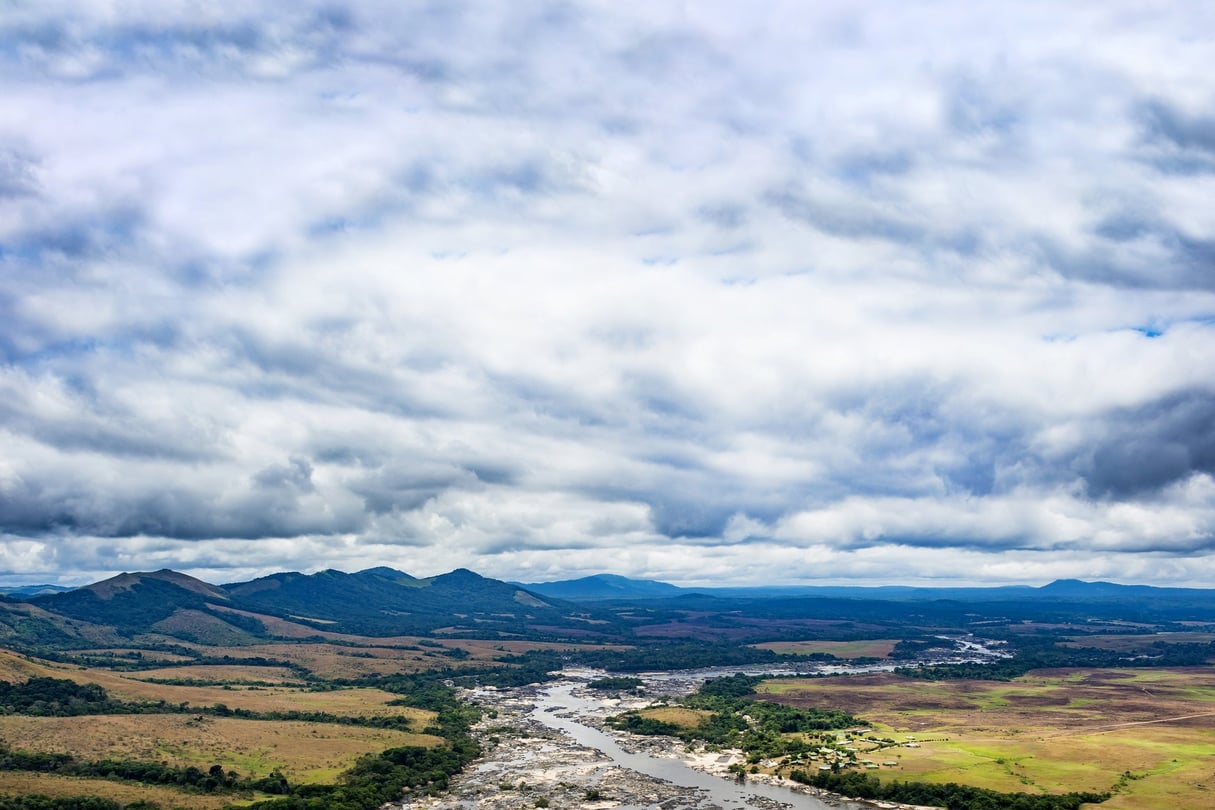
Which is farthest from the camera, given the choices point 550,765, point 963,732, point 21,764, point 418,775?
point 963,732

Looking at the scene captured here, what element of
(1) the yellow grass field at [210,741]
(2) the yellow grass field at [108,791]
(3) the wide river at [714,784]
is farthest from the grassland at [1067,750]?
(2) the yellow grass field at [108,791]

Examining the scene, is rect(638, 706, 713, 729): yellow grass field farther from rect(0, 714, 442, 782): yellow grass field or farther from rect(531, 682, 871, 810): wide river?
rect(0, 714, 442, 782): yellow grass field

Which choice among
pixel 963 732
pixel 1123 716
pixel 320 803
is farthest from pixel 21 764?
pixel 1123 716

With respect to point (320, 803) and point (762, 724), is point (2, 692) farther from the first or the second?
point (762, 724)

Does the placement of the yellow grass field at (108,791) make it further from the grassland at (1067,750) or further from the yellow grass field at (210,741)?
the grassland at (1067,750)

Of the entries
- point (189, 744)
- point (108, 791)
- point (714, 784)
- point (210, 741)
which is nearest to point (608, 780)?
point (714, 784)

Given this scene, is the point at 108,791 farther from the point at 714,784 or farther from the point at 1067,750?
Answer: the point at 1067,750
